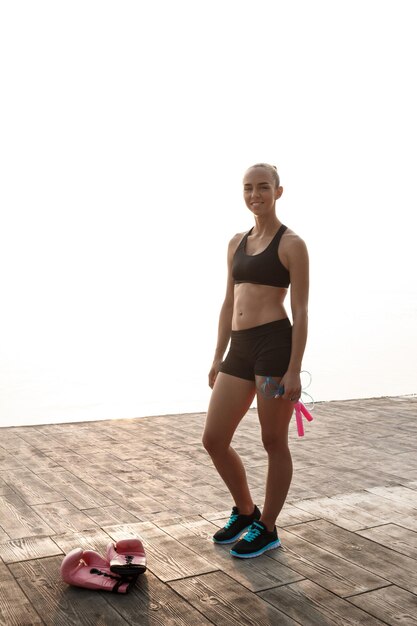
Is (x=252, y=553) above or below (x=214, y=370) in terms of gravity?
below

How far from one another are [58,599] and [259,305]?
1.25m

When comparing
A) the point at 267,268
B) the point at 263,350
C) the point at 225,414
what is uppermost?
the point at 267,268

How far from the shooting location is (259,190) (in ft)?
9.04

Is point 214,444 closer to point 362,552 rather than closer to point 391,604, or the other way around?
point 362,552

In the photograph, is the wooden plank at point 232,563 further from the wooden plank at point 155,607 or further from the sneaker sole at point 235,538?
the wooden plank at point 155,607

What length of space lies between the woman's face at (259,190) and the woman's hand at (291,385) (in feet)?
2.06

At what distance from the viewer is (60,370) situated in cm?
1145

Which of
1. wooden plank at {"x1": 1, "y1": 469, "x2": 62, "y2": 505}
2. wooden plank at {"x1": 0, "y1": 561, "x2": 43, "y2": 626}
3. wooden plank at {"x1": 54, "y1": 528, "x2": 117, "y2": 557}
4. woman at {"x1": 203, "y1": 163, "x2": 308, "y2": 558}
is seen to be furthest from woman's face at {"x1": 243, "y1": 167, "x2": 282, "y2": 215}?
wooden plank at {"x1": 1, "y1": 469, "x2": 62, "y2": 505}

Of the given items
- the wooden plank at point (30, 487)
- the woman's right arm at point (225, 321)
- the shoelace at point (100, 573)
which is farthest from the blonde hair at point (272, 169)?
the wooden plank at point (30, 487)

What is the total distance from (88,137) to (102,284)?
411cm

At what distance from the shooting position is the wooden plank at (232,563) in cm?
255

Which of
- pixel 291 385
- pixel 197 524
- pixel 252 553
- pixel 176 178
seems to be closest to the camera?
pixel 291 385

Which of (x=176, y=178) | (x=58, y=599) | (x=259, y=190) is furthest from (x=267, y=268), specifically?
(x=176, y=178)

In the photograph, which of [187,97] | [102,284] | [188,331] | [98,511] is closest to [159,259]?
[102,284]
